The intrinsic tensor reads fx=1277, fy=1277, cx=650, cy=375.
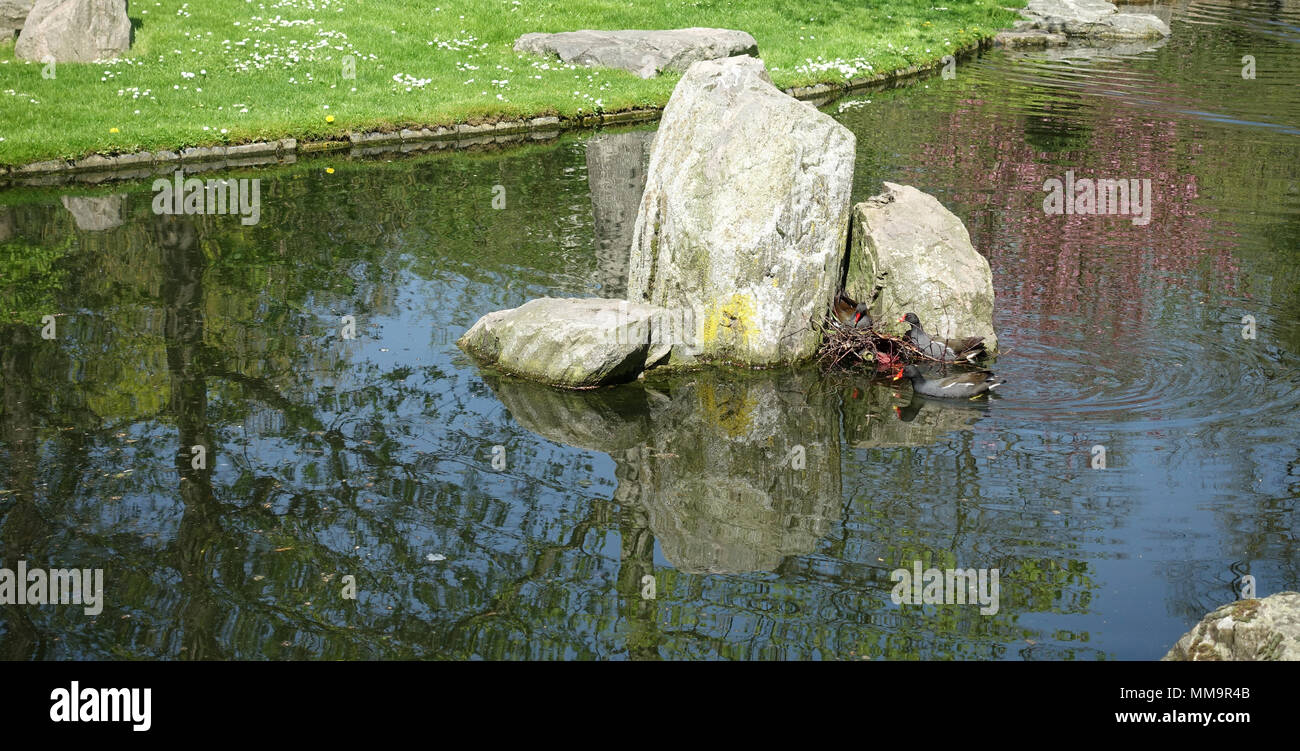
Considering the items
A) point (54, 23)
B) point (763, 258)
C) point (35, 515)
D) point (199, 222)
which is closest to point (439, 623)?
point (35, 515)

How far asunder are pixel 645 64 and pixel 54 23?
10.9 m

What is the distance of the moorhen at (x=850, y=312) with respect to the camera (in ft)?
42.2

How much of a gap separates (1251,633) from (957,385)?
532cm

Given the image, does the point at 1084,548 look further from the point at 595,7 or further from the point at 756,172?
the point at 595,7

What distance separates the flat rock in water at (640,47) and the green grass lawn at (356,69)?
53cm

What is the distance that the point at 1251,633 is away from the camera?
6770mm

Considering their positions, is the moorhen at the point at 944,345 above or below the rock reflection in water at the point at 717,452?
above

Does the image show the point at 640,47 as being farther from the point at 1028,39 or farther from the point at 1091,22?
the point at 1091,22

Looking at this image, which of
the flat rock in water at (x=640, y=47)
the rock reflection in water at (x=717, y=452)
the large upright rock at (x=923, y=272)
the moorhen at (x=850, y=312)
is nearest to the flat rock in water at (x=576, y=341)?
the rock reflection in water at (x=717, y=452)

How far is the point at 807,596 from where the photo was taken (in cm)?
852

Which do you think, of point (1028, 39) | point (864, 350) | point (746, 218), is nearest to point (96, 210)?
point (746, 218)

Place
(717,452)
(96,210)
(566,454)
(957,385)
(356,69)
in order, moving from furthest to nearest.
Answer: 1. (356,69)
2. (96,210)
3. (957,385)
4. (717,452)
5. (566,454)

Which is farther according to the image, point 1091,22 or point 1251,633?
point 1091,22

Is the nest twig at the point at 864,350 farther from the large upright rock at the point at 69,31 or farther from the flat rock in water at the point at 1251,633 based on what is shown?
the large upright rock at the point at 69,31
